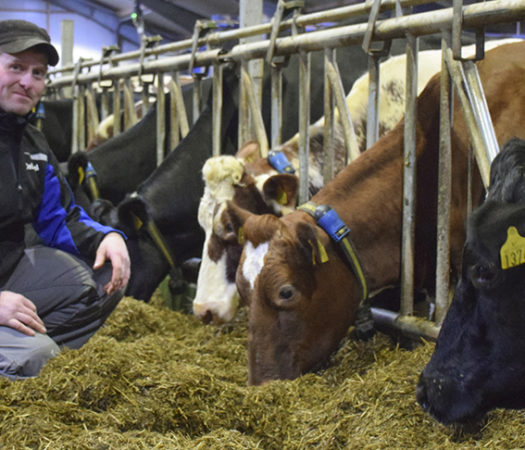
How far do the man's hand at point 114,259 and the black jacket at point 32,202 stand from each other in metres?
0.10

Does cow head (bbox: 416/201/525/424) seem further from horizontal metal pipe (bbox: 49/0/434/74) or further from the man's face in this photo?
horizontal metal pipe (bbox: 49/0/434/74)

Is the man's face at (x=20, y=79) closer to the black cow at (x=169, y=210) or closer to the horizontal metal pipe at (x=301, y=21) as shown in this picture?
the black cow at (x=169, y=210)

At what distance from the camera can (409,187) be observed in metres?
3.60

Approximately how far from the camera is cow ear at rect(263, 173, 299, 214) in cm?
421

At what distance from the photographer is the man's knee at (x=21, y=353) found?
2.91 meters

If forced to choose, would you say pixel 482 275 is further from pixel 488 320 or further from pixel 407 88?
pixel 407 88

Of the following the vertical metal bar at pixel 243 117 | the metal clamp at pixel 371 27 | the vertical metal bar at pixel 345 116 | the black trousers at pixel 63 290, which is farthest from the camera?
the vertical metal bar at pixel 243 117

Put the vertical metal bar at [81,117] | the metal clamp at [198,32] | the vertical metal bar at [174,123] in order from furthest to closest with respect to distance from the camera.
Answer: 1. the vertical metal bar at [81,117]
2. the vertical metal bar at [174,123]
3. the metal clamp at [198,32]

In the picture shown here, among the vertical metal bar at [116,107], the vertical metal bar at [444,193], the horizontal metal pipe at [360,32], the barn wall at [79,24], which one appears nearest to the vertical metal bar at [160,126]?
the horizontal metal pipe at [360,32]

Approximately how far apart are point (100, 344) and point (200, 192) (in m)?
2.40

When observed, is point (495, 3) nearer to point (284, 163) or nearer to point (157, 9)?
point (284, 163)

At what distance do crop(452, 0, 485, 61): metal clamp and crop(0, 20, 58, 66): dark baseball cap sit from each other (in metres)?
1.75

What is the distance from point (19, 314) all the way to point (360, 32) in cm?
221

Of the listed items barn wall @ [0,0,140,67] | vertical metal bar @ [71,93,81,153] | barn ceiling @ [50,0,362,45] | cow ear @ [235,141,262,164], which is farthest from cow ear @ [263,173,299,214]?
barn wall @ [0,0,140,67]
